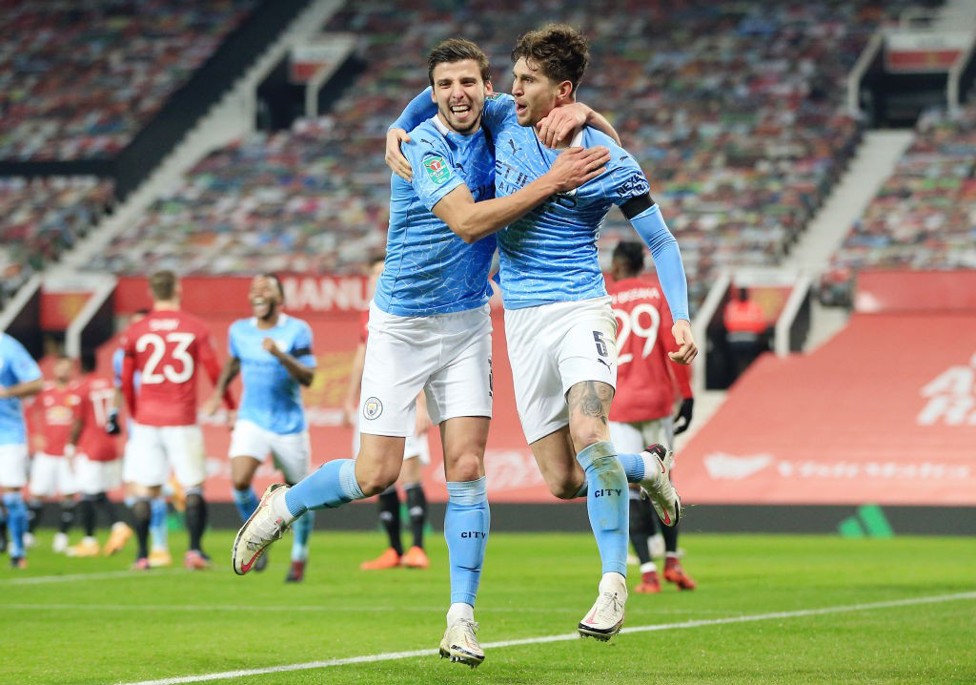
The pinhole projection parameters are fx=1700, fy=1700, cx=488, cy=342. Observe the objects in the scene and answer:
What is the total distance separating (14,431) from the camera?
1366cm

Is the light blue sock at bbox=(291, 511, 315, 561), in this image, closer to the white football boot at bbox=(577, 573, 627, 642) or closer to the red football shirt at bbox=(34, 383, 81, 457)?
the white football boot at bbox=(577, 573, 627, 642)

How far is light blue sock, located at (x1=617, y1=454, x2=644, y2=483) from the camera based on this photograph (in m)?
6.62

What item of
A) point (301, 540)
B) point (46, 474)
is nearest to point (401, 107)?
point (46, 474)

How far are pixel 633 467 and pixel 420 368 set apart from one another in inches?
36.5

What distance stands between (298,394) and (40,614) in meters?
3.19

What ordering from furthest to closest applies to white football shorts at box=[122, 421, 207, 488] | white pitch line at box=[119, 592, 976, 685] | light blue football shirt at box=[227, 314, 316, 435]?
white football shorts at box=[122, 421, 207, 488] < light blue football shirt at box=[227, 314, 316, 435] < white pitch line at box=[119, 592, 976, 685]

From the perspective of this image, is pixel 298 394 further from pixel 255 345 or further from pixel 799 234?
pixel 799 234

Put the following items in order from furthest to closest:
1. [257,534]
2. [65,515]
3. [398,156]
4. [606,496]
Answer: [65,515] → [257,534] → [398,156] → [606,496]

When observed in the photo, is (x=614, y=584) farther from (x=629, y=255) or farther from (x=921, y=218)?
(x=921, y=218)

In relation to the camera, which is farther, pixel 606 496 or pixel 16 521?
pixel 16 521

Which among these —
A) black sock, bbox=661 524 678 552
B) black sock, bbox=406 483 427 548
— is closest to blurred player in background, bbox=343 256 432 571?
black sock, bbox=406 483 427 548

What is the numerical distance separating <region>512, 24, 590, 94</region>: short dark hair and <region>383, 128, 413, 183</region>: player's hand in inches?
22.2

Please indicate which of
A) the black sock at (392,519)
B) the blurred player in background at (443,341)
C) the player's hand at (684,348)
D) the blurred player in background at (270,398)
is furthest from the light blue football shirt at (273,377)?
the player's hand at (684,348)

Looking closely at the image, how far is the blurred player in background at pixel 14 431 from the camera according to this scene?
13422mm
